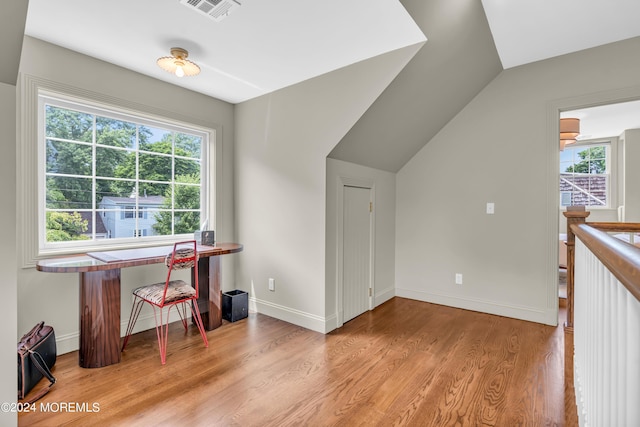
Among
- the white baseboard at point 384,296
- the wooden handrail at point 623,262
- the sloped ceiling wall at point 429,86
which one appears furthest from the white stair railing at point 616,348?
the white baseboard at point 384,296

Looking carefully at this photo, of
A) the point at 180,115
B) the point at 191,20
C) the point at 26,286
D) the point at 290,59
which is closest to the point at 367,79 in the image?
the point at 290,59

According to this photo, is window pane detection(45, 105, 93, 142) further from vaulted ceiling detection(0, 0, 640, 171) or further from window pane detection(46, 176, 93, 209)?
vaulted ceiling detection(0, 0, 640, 171)

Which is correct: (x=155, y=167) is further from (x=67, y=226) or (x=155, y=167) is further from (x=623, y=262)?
(x=623, y=262)

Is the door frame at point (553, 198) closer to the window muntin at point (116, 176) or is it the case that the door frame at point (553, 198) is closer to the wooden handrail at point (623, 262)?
the wooden handrail at point (623, 262)

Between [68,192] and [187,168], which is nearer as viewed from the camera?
[68,192]

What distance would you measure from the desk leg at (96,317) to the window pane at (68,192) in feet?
2.25

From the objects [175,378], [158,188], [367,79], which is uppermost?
[367,79]

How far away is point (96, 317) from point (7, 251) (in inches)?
38.8

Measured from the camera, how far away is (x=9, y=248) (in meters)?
1.51

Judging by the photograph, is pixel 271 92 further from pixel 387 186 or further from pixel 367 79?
pixel 387 186

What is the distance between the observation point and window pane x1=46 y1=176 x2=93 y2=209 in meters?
2.51

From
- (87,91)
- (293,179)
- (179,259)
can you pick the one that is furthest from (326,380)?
(87,91)

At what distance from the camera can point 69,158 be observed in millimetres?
2604

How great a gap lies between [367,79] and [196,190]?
2180 mm
